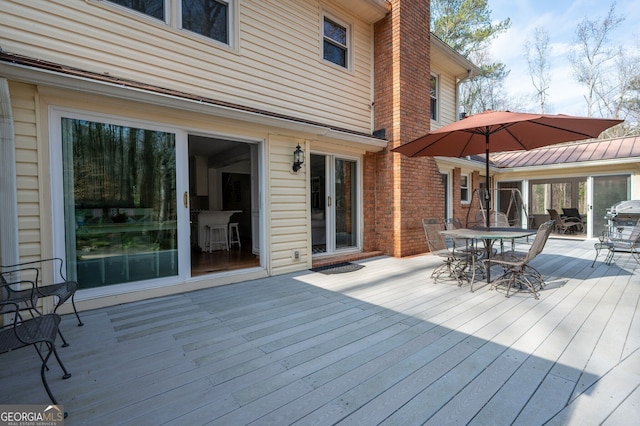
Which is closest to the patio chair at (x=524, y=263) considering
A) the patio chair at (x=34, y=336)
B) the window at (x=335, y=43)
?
the patio chair at (x=34, y=336)

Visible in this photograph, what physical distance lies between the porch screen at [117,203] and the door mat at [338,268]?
2.46 metres

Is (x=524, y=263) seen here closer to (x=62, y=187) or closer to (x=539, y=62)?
(x=62, y=187)

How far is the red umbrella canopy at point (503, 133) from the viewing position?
3.64 metres

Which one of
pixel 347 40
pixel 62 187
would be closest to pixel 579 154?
pixel 347 40

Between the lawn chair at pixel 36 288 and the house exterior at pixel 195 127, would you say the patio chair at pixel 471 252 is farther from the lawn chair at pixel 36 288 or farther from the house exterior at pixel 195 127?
the lawn chair at pixel 36 288

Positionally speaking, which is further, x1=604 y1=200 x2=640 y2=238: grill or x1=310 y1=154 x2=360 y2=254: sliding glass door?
x1=604 y1=200 x2=640 y2=238: grill

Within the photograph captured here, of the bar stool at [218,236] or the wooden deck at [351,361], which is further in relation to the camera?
the bar stool at [218,236]

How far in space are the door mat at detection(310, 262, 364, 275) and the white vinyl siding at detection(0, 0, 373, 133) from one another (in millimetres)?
Answer: 2920

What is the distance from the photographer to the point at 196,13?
4.47m

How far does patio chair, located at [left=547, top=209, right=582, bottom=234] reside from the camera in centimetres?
1073

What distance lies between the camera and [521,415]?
1.72 metres

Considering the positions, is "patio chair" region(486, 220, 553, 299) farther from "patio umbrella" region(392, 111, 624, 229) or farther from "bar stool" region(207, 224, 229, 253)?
"bar stool" region(207, 224, 229, 253)

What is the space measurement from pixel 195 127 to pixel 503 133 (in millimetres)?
4831

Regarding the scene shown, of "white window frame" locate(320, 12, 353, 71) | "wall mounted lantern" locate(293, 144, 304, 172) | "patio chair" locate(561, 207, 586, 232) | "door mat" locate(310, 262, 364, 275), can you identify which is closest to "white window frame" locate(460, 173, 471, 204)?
"patio chair" locate(561, 207, 586, 232)
